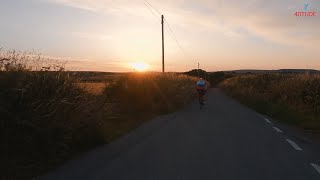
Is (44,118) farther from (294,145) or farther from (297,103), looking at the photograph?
(297,103)

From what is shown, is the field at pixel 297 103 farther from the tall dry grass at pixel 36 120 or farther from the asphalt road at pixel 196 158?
the tall dry grass at pixel 36 120

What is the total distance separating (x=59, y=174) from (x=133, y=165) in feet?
4.81

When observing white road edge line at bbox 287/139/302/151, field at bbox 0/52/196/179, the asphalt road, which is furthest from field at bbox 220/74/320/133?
field at bbox 0/52/196/179

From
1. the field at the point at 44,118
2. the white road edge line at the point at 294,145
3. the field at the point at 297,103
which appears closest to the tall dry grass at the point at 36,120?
the field at the point at 44,118

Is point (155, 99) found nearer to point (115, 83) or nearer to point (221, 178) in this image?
point (115, 83)

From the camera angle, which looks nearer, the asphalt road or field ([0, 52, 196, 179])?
the asphalt road

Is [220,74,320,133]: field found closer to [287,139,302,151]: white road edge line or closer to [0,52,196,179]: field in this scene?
[287,139,302,151]: white road edge line

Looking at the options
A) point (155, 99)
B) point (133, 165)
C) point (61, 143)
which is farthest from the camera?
point (155, 99)

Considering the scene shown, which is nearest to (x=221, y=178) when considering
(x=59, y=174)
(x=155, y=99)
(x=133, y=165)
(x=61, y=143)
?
(x=133, y=165)

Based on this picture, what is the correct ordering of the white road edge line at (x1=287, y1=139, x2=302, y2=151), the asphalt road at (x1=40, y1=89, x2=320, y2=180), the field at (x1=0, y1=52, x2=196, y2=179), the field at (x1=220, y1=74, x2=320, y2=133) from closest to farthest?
the asphalt road at (x1=40, y1=89, x2=320, y2=180) → the field at (x1=0, y1=52, x2=196, y2=179) → the white road edge line at (x1=287, y1=139, x2=302, y2=151) → the field at (x1=220, y1=74, x2=320, y2=133)

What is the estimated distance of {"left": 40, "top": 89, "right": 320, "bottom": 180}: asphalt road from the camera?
799 cm

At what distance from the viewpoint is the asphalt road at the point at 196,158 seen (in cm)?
799

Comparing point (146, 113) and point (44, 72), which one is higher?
point (44, 72)

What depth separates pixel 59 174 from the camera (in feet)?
26.6
